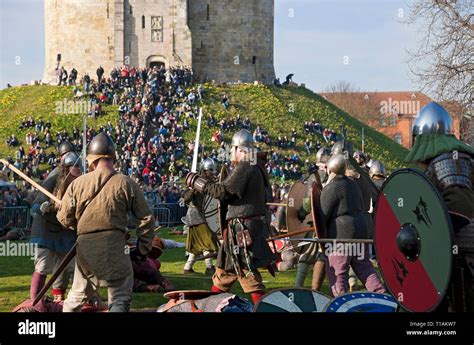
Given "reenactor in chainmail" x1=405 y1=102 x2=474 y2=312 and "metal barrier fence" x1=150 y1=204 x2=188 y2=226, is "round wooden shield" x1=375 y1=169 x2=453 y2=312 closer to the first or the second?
"reenactor in chainmail" x1=405 y1=102 x2=474 y2=312

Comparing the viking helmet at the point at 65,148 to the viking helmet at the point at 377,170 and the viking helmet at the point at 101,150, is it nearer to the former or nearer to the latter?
the viking helmet at the point at 101,150

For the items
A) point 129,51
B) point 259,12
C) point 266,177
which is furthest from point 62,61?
point 266,177

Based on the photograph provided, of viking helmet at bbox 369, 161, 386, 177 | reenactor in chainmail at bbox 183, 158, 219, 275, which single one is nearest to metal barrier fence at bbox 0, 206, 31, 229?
reenactor in chainmail at bbox 183, 158, 219, 275

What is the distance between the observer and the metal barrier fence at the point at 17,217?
25391mm

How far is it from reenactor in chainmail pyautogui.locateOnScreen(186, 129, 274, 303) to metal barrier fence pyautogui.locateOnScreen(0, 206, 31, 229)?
1511 centimetres

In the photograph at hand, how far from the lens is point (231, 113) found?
56.9m

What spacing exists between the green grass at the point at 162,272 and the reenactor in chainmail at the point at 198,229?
0.30m

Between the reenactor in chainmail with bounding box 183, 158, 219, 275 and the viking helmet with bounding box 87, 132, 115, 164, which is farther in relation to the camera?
the reenactor in chainmail with bounding box 183, 158, 219, 275

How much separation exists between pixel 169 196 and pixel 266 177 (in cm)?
2206

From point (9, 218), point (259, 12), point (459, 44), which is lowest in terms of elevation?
point (9, 218)

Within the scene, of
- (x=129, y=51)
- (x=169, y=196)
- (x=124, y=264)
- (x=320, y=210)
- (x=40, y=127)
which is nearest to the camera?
(x=124, y=264)

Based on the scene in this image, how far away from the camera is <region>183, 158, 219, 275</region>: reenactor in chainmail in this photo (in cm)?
1548

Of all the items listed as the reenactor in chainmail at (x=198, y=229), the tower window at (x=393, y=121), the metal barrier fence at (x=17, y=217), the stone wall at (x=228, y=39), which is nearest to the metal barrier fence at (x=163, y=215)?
the metal barrier fence at (x=17, y=217)
